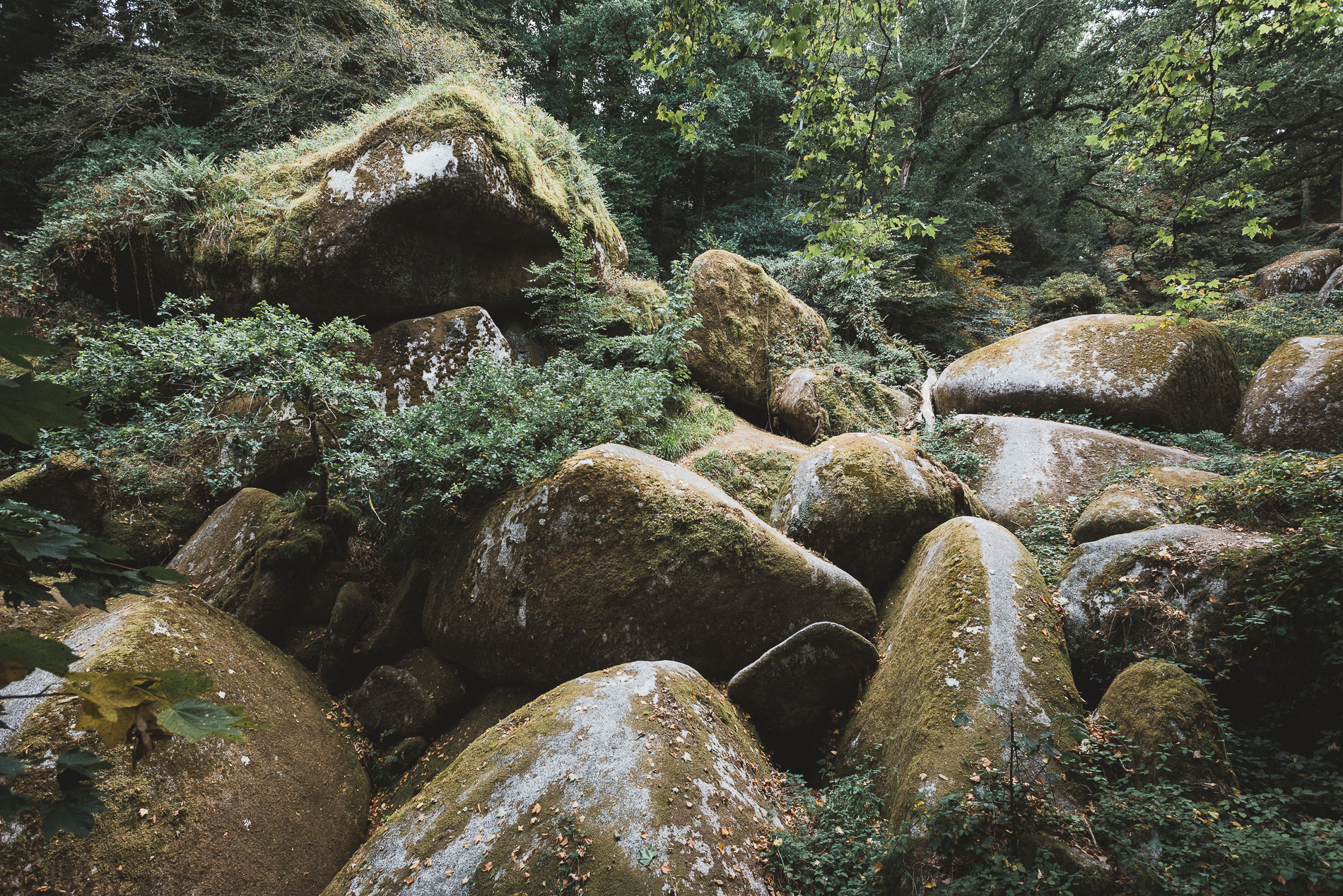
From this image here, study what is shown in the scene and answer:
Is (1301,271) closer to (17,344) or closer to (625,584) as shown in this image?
(625,584)

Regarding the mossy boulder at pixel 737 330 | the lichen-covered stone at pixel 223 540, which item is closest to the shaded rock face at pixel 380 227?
the lichen-covered stone at pixel 223 540

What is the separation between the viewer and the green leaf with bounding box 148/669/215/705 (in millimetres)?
1084

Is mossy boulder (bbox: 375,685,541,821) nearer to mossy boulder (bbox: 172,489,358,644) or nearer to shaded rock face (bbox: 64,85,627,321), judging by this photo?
mossy boulder (bbox: 172,489,358,644)

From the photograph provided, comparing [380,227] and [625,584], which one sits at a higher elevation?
[380,227]

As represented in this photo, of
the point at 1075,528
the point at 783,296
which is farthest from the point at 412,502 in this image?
the point at 783,296

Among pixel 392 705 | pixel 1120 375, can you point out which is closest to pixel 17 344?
pixel 392 705

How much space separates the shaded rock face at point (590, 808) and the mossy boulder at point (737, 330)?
256 inches

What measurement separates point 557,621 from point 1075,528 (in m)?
5.13

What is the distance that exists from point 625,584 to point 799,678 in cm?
A: 149

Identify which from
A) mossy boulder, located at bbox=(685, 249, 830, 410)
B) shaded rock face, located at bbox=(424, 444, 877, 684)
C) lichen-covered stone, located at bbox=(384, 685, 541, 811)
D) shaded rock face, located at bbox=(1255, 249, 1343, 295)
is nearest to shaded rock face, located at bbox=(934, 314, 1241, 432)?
mossy boulder, located at bbox=(685, 249, 830, 410)

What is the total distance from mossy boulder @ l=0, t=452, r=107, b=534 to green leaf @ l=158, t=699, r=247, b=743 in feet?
18.3

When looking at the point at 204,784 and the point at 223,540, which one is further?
the point at 223,540

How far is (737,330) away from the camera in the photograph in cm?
962

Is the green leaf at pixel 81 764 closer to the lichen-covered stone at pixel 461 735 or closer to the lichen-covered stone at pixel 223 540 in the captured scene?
the lichen-covered stone at pixel 461 735
